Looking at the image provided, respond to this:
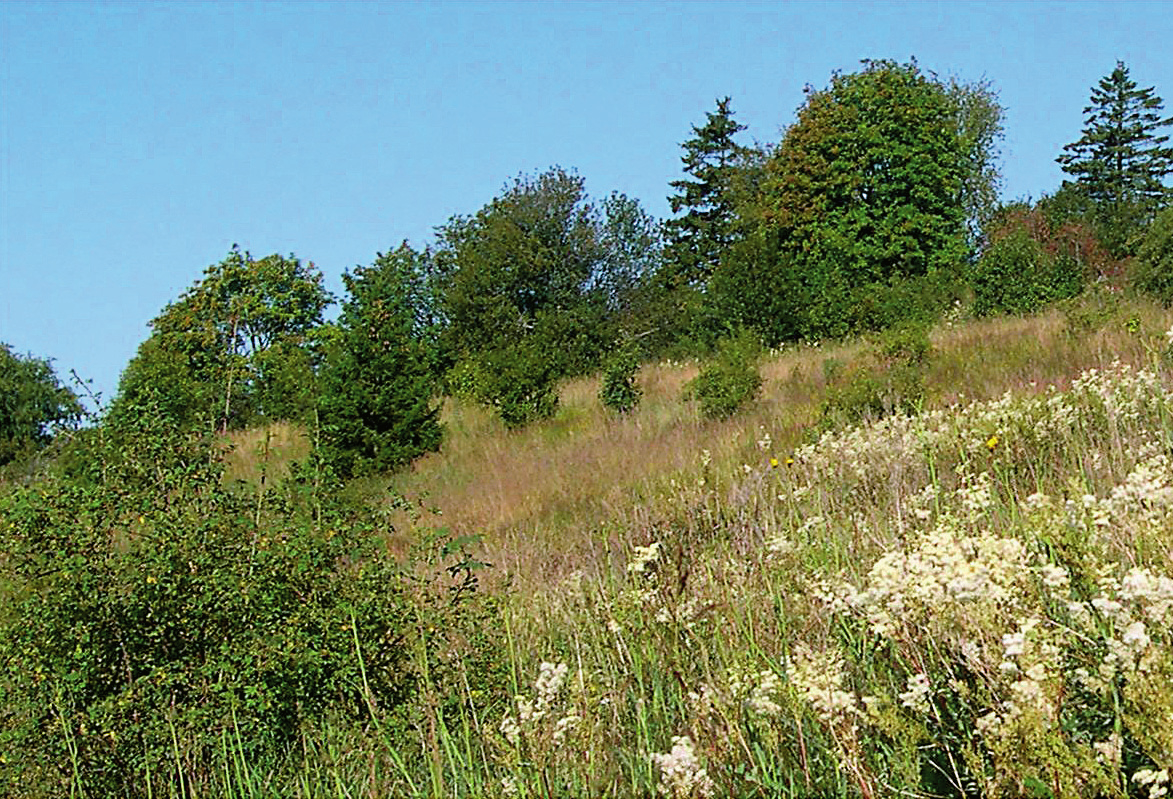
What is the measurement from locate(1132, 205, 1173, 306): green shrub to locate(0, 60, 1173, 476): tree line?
0.05m

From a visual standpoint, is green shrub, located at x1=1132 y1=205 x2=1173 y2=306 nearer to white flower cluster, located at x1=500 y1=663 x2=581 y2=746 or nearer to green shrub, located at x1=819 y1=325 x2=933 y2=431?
green shrub, located at x1=819 y1=325 x2=933 y2=431

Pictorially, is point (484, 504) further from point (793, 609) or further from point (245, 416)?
point (245, 416)

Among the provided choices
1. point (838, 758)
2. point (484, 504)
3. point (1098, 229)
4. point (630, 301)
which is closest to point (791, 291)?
point (484, 504)

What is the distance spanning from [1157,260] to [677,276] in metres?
23.7

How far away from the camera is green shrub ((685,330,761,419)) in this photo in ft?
42.9

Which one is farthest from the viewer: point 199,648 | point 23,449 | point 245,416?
point 23,449

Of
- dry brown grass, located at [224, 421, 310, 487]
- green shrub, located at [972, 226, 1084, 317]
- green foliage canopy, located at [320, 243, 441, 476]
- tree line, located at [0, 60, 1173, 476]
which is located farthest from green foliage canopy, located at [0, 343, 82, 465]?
green shrub, located at [972, 226, 1084, 317]

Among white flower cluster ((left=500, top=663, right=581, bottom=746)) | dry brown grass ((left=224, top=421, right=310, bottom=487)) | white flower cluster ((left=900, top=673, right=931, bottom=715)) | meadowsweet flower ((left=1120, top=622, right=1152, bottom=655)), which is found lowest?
white flower cluster ((left=500, top=663, right=581, bottom=746))

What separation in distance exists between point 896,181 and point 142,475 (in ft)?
111

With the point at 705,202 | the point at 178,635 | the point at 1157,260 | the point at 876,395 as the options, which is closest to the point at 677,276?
the point at 705,202

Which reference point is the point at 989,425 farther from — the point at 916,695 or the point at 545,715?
the point at 916,695

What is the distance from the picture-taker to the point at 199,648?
444cm

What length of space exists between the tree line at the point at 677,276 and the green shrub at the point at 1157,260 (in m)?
0.05

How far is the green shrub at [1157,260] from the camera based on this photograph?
20.2 m
